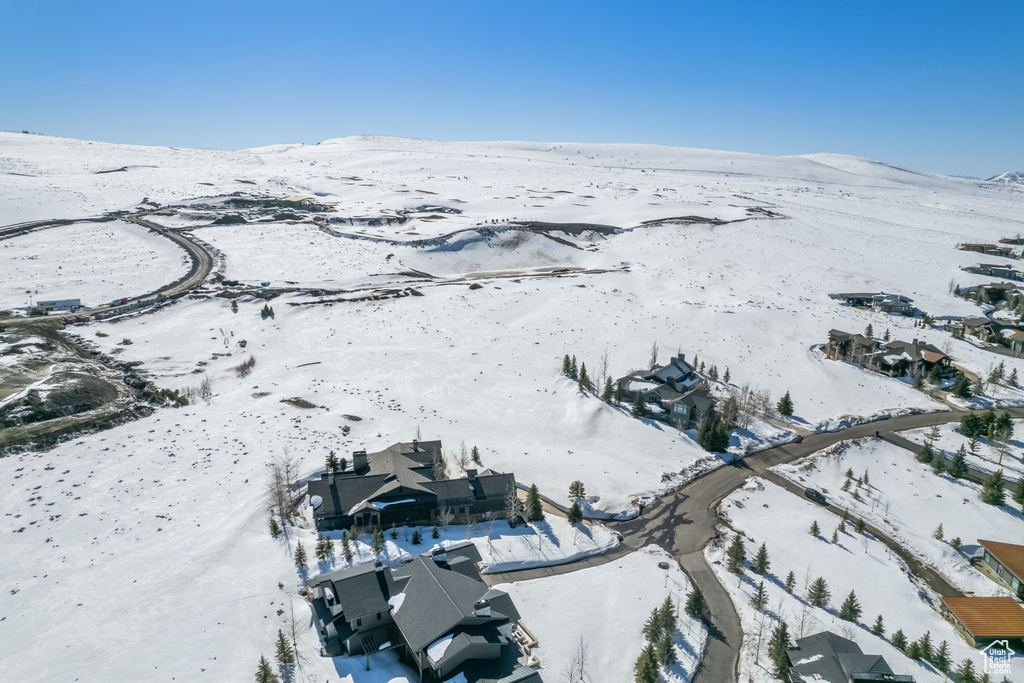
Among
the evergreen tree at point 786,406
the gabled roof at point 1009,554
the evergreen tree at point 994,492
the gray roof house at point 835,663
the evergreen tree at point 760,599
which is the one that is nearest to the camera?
the gray roof house at point 835,663

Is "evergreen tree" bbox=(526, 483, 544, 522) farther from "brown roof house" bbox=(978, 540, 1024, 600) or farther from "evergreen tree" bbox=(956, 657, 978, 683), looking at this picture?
"brown roof house" bbox=(978, 540, 1024, 600)

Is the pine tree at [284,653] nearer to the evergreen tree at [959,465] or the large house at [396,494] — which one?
the large house at [396,494]

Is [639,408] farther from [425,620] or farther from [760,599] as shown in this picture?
[425,620]

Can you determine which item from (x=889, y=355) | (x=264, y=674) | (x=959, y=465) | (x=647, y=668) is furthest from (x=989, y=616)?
(x=889, y=355)

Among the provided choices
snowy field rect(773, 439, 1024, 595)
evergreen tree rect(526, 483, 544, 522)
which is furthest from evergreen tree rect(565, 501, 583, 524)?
snowy field rect(773, 439, 1024, 595)

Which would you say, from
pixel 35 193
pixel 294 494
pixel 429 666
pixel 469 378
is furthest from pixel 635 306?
pixel 35 193

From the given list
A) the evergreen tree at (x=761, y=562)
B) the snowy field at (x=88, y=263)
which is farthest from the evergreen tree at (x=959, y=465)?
the snowy field at (x=88, y=263)
